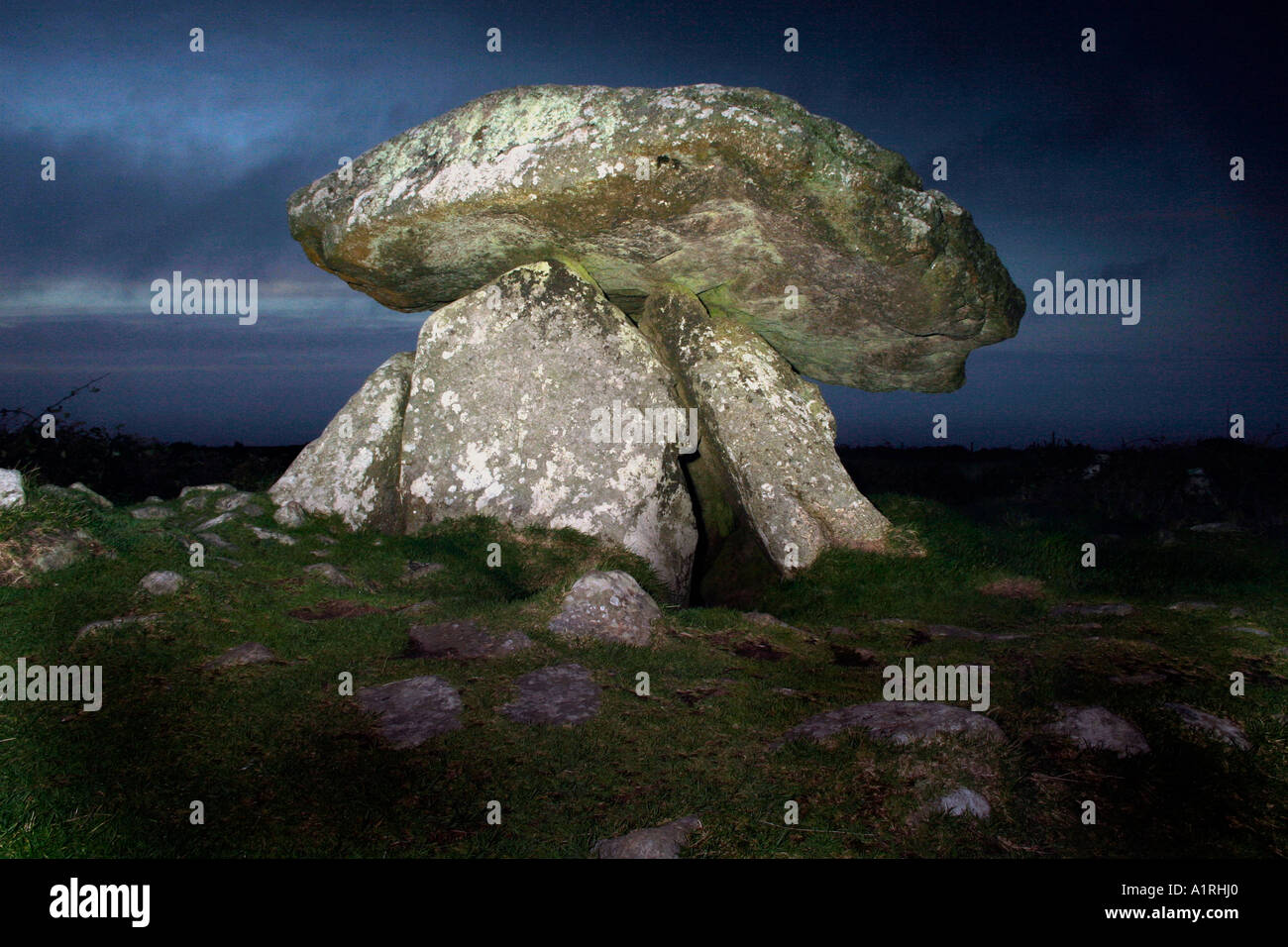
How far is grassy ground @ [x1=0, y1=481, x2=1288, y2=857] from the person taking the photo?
3.95 meters

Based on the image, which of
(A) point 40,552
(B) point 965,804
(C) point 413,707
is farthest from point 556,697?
(A) point 40,552

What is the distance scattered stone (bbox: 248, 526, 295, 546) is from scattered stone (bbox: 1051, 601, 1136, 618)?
7.58m

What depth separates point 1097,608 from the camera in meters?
7.88

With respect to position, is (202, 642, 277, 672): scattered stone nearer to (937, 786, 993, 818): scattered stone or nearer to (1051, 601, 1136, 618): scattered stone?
(937, 786, 993, 818): scattered stone

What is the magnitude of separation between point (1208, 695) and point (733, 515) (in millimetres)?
6581

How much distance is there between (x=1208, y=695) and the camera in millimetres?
5441

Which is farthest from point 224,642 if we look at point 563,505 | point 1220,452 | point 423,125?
point 1220,452

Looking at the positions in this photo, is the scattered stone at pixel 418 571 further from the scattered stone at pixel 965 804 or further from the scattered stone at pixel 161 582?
the scattered stone at pixel 965 804

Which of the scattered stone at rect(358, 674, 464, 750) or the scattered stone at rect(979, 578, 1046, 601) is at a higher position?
the scattered stone at rect(979, 578, 1046, 601)

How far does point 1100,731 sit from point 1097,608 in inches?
134

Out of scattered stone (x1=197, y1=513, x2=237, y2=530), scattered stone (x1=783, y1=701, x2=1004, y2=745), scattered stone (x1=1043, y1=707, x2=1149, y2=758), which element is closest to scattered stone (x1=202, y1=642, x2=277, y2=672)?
scattered stone (x1=783, y1=701, x2=1004, y2=745)
